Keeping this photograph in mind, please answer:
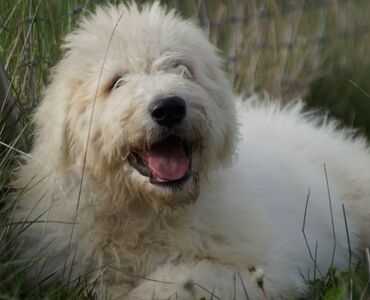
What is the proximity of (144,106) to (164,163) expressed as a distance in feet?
1.04

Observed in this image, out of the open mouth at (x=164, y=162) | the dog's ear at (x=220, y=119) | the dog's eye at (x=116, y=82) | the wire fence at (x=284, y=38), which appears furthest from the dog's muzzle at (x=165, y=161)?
the wire fence at (x=284, y=38)

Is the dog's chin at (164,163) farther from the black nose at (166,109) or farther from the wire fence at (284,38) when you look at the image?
the wire fence at (284,38)

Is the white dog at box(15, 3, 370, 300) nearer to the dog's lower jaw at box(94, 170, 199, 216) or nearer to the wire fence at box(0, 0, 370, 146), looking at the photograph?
the dog's lower jaw at box(94, 170, 199, 216)

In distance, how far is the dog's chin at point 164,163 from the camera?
4.70 m

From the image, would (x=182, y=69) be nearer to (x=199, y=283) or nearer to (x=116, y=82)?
(x=116, y=82)

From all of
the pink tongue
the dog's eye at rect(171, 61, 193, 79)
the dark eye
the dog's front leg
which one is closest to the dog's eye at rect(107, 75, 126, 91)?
the dark eye

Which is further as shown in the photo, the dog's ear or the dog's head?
the dog's ear

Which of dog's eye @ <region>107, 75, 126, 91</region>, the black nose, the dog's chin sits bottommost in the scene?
the dog's chin

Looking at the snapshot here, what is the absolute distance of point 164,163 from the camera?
4715 millimetres

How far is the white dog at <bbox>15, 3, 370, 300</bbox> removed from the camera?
4.69 metres

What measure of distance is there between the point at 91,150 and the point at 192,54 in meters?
0.73

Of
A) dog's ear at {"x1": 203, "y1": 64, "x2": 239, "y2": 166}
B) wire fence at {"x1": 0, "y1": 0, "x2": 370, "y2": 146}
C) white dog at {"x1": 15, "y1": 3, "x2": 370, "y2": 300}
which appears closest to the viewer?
white dog at {"x1": 15, "y1": 3, "x2": 370, "y2": 300}

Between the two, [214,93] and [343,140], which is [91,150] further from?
[343,140]

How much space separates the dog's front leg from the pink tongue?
47cm
